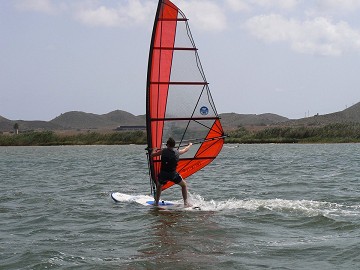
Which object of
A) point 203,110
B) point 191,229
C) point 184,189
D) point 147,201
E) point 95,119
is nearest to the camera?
point 191,229

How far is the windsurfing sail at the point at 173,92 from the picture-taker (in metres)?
Result: 11.5

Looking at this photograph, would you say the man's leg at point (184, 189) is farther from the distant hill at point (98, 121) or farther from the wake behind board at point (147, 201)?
the distant hill at point (98, 121)

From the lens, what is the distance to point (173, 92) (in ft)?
38.3

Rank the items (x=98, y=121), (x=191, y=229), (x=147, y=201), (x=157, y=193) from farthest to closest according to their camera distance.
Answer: (x=98, y=121)
(x=147, y=201)
(x=157, y=193)
(x=191, y=229)

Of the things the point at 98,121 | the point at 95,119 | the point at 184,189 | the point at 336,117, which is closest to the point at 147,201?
the point at 184,189

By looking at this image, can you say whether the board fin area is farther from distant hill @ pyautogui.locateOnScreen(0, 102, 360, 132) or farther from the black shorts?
distant hill @ pyautogui.locateOnScreen(0, 102, 360, 132)

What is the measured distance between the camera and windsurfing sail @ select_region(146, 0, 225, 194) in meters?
11.5

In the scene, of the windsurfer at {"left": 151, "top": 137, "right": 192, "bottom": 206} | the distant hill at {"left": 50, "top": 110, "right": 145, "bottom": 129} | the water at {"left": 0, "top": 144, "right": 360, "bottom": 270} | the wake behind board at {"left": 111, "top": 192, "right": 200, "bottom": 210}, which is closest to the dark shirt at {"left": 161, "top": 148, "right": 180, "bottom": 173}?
the windsurfer at {"left": 151, "top": 137, "right": 192, "bottom": 206}

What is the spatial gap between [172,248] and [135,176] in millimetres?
12561

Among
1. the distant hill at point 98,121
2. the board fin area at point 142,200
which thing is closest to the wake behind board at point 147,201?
the board fin area at point 142,200

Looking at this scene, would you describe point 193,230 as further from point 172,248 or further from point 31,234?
point 31,234

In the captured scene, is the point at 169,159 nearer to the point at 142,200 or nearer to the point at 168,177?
the point at 168,177

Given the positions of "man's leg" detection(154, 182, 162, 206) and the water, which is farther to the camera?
"man's leg" detection(154, 182, 162, 206)

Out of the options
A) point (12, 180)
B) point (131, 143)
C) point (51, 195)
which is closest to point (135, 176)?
point (12, 180)
